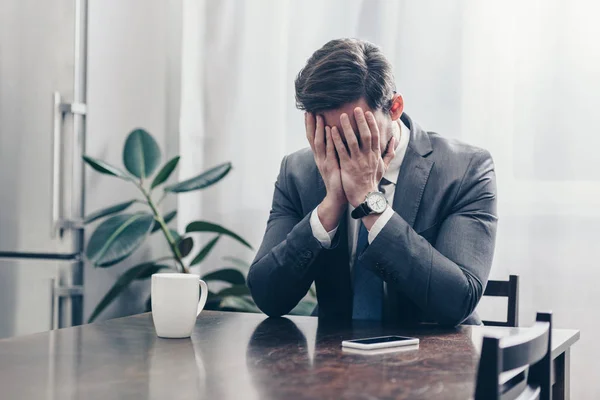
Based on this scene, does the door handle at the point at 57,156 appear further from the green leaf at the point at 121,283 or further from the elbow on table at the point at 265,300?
the elbow on table at the point at 265,300

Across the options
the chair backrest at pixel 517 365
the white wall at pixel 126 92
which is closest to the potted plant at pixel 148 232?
the white wall at pixel 126 92

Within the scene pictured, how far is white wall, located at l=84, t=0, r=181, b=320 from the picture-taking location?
2.83 meters

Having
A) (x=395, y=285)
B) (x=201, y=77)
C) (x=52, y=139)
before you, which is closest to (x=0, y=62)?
(x=52, y=139)

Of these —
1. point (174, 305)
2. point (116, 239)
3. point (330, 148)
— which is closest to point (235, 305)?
point (116, 239)

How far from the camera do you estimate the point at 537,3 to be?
242 cm

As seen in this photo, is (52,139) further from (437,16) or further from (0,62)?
(437,16)

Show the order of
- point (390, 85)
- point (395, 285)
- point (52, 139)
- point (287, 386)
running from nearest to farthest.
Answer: point (287, 386) → point (395, 285) → point (390, 85) → point (52, 139)

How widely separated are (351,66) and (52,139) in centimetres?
150

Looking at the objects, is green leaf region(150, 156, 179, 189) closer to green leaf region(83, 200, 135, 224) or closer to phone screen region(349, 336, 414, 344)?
green leaf region(83, 200, 135, 224)

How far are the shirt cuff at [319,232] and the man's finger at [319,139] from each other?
159mm

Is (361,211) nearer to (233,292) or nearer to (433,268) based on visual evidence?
(433,268)

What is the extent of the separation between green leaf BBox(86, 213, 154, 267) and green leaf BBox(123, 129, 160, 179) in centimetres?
18

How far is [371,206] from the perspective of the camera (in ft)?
5.05

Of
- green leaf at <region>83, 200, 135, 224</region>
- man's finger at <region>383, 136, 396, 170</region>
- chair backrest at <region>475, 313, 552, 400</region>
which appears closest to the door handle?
green leaf at <region>83, 200, 135, 224</region>
